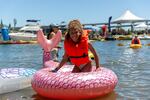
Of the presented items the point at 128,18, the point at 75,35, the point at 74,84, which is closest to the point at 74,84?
the point at 74,84

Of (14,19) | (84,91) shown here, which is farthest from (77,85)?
(14,19)

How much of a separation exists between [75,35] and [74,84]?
0.83 metres

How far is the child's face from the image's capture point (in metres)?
6.09

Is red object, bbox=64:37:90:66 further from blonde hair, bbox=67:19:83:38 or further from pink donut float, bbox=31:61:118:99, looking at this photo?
pink donut float, bbox=31:61:118:99

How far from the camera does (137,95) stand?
6.71m

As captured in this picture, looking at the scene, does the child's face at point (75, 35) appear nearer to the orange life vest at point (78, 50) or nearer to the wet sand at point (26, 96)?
the orange life vest at point (78, 50)

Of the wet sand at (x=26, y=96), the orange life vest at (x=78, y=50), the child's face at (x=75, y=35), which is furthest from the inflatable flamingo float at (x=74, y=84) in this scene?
the child's face at (x=75, y=35)

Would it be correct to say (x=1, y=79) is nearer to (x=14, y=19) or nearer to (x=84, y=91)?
(x=84, y=91)

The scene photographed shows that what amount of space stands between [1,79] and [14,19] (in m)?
68.1

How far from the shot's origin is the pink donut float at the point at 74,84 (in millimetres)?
5961

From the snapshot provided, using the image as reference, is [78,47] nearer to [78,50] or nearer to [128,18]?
[78,50]

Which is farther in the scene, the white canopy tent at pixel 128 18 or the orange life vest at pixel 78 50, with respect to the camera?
the white canopy tent at pixel 128 18

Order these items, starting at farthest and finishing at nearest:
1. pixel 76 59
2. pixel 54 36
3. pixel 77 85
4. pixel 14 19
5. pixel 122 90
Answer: pixel 14 19, pixel 54 36, pixel 122 90, pixel 76 59, pixel 77 85

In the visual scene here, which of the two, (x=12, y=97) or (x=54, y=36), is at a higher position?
(x=54, y=36)
